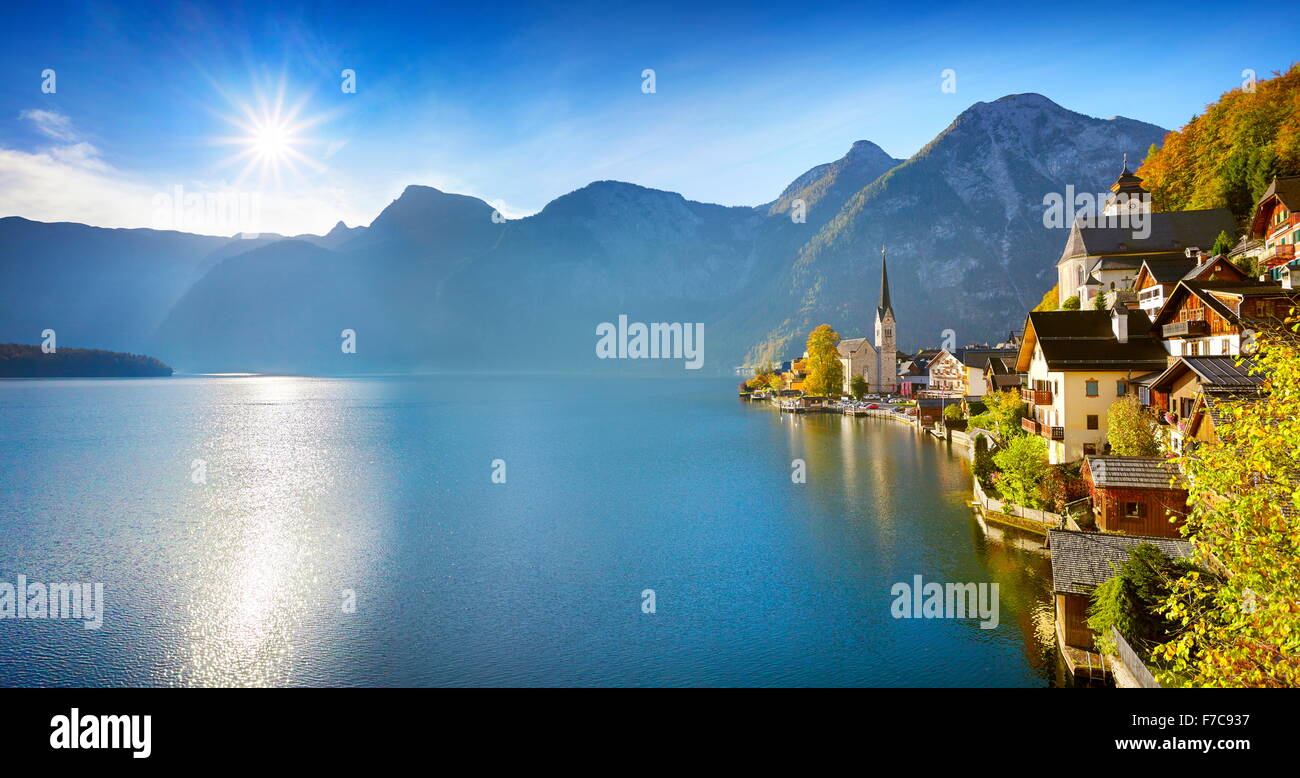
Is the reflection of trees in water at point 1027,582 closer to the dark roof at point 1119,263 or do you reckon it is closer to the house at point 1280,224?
the house at point 1280,224

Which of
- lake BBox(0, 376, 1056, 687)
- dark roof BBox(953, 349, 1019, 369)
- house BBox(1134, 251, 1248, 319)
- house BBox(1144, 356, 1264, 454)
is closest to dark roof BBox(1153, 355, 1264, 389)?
house BBox(1144, 356, 1264, 454)

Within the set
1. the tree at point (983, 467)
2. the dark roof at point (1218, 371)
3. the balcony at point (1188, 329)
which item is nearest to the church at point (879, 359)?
the tree at point (983, 467)

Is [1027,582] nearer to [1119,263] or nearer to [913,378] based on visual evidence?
[1119,263]

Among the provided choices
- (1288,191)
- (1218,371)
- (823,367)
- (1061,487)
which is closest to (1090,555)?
(1218,371)

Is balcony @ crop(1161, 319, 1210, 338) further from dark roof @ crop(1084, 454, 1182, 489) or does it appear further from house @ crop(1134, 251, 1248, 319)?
dark roof @ crop(1084, 454, 1182, 489)
